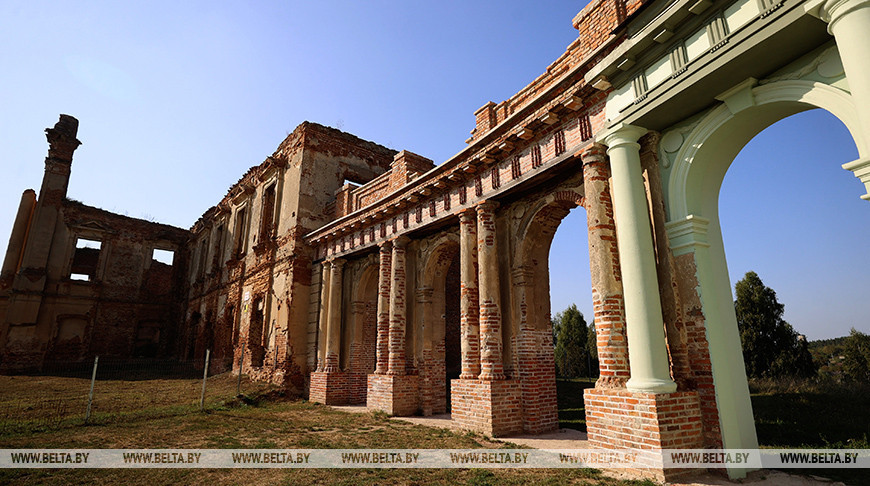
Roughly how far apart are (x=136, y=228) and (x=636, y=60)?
29.9m

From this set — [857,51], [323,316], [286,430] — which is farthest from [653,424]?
[323,316]

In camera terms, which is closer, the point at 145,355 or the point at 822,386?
the point at 822,386

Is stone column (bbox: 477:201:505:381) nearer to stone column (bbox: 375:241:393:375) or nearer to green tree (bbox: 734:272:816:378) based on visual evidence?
stone column (bbox: 375:241:393:375)

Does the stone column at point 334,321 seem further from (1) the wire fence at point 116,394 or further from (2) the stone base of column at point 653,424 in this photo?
(2) the stone base of column at point 653,424

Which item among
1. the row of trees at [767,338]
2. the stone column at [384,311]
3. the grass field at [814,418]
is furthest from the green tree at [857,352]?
the stone column at [384,311]

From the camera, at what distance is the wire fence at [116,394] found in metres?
9.31

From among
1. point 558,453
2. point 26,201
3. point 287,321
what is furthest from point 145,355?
point 558,453

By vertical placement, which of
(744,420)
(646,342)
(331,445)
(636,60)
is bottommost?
(331,445)

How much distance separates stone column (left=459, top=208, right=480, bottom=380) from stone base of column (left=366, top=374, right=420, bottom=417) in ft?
8.66

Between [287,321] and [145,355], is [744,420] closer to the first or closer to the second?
[287,321]

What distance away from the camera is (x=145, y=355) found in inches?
1011

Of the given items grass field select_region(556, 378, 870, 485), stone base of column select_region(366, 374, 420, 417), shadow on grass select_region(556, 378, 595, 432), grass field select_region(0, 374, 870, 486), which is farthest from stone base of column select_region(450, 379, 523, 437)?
stone base of column select_region(366, 374, 420, 417)

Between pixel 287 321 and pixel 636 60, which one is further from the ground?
pixel 636 60

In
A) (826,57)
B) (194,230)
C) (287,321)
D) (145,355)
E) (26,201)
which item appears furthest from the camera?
(194,230)
